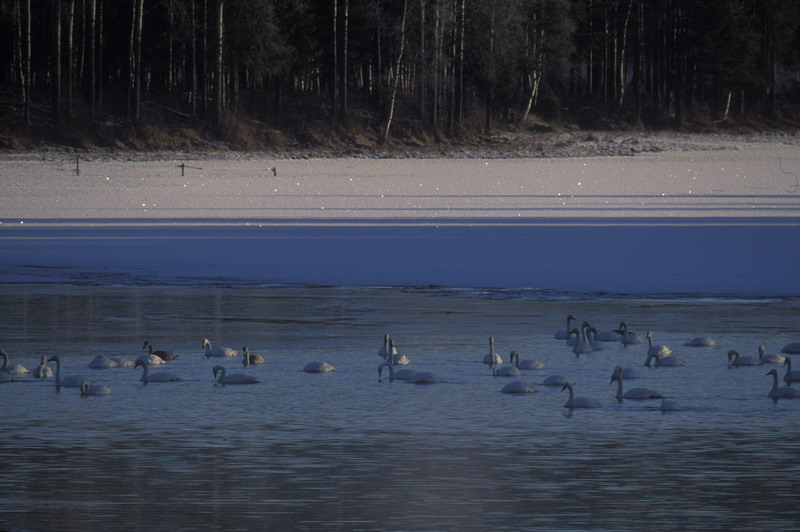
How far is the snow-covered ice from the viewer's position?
18875 mm

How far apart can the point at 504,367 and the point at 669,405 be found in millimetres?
1613

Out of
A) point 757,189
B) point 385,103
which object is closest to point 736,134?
point 385,103

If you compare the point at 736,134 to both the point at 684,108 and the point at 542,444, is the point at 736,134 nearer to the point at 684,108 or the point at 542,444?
the point at 684,108

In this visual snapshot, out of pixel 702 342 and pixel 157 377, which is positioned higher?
pixel 702 342

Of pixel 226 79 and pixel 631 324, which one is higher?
pixel 226 79

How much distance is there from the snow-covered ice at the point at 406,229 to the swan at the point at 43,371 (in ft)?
22.4

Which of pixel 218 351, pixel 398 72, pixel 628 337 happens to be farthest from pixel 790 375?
pixel 398 72

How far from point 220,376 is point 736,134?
75100 mm

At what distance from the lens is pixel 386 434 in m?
9.28

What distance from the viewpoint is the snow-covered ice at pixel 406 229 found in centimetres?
1888

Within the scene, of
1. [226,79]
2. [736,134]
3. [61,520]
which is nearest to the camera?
[61,520]

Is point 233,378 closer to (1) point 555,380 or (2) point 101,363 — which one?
(2) point 101,363

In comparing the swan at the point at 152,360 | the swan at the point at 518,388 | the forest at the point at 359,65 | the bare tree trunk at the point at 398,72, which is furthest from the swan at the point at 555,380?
the bare tree trunk at the point at 398,72

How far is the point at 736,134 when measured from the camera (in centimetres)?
8288
